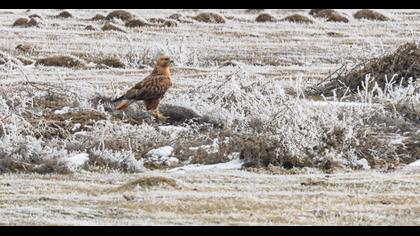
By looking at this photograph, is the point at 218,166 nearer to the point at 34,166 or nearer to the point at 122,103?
the point at 34,166

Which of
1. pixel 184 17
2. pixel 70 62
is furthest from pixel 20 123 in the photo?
pixel 184 17

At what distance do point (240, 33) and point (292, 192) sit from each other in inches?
772

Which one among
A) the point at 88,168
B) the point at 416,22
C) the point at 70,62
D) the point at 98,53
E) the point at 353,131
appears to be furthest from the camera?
the point at 416,22

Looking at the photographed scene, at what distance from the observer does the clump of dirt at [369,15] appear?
3397 cm

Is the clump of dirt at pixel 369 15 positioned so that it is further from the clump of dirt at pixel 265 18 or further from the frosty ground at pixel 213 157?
the frosty ground at pixel 213 157

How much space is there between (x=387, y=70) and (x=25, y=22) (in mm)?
16364

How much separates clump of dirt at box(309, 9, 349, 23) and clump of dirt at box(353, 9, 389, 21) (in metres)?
0.67

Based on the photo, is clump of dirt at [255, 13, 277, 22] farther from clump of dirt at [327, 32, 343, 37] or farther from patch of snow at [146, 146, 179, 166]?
patch of snow at [146, 146, 179, 166]

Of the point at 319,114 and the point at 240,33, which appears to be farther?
the point at 240,33

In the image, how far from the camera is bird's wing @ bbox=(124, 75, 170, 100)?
14.7 metres

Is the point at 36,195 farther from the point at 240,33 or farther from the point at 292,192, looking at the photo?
the point at 240,33

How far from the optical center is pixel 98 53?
83.0ft

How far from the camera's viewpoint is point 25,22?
31609 millimetres

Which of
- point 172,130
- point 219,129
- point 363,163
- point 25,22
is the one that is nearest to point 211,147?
point 219,129
